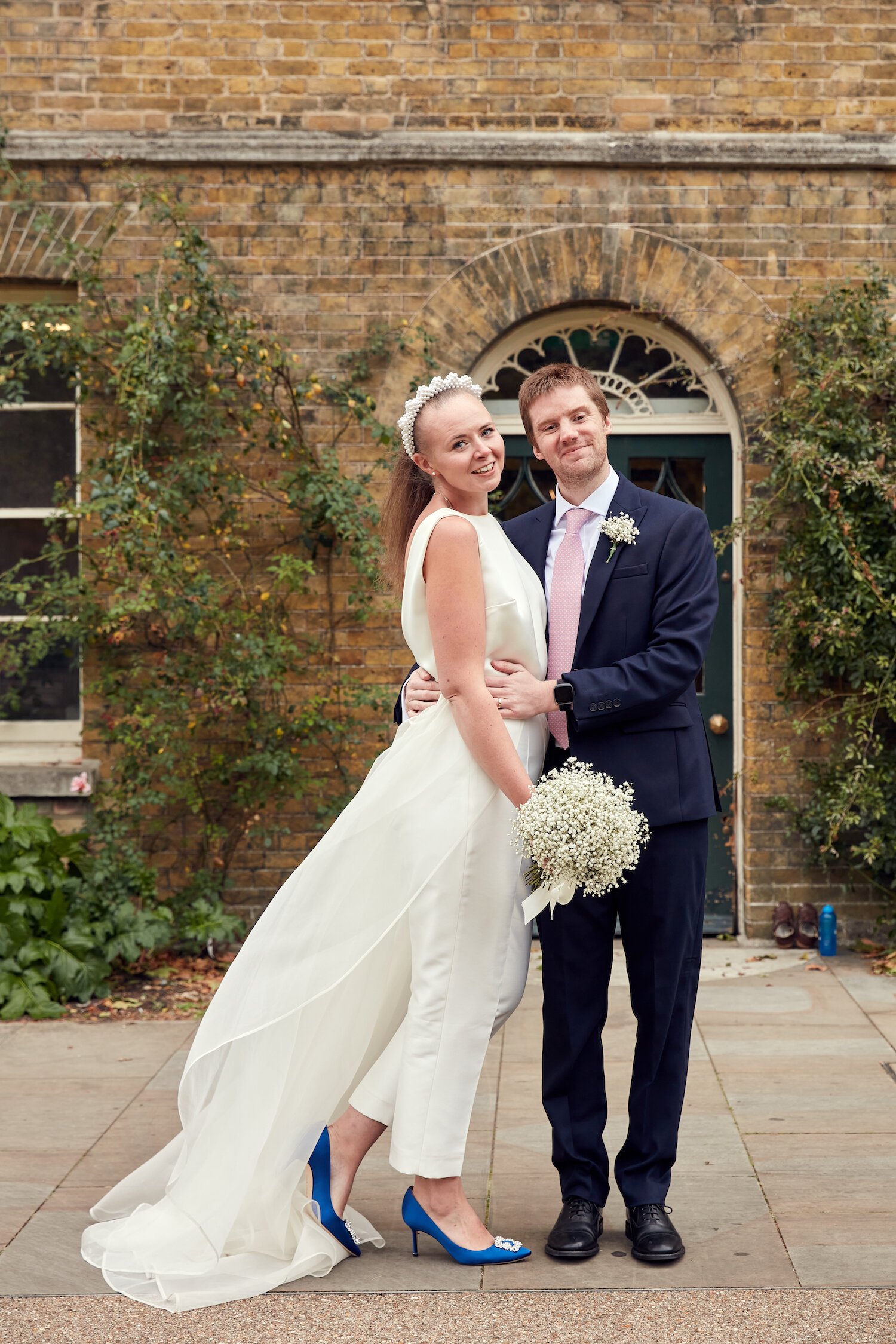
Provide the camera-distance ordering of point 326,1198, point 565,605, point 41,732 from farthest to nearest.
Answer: point 41,732, point 565,605, point 326,1198

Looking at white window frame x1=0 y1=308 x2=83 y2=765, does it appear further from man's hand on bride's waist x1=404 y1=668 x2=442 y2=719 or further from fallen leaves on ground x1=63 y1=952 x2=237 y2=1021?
man's hand on bride's waist x1=404 y1=668 x2=442 y2=719

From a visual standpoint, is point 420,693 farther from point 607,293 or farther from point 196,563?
point 607,293

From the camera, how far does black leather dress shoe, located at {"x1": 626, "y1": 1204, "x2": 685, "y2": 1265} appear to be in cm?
326

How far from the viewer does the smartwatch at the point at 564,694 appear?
3.24 metres

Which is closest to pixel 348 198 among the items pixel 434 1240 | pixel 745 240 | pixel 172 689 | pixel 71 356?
pixel 71 356

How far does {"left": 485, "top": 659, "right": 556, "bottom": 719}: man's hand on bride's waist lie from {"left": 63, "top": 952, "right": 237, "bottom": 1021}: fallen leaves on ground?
10.3 feet

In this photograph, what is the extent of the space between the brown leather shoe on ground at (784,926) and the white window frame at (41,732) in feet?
12.4

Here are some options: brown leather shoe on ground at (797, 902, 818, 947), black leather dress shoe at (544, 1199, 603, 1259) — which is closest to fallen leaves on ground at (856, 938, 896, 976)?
brown leather shoe on ground at (797, 902, 818, 947)

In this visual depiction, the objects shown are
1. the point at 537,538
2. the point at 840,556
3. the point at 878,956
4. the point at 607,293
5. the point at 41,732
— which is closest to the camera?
the point at 537,538

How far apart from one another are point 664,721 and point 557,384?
0.91m

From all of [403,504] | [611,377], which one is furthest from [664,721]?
[611,377]

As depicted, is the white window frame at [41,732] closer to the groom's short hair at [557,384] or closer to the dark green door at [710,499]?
the dark green door at [710,499]

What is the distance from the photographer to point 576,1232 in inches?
130

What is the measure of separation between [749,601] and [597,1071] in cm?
386
